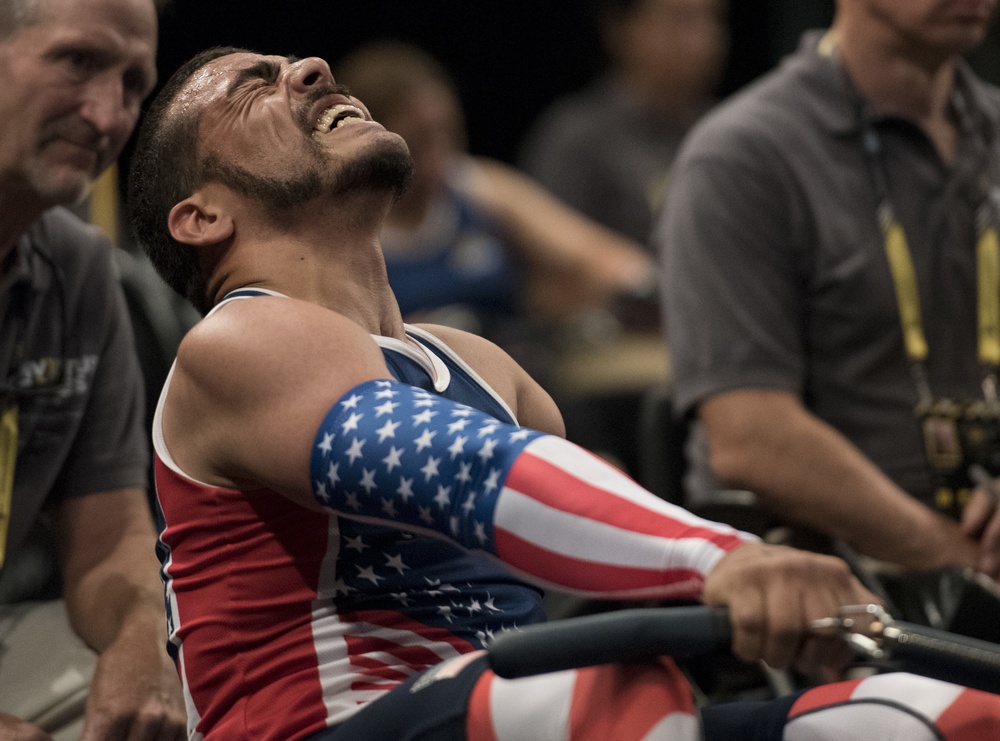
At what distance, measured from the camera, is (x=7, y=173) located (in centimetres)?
169

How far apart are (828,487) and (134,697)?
1014 mm

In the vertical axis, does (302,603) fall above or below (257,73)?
below

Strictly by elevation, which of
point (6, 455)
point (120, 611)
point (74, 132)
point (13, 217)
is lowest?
point (120, 611)

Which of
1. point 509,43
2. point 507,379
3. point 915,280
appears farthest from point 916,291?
point 509,43

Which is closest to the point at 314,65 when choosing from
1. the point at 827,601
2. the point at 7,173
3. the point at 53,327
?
the point at 7,173

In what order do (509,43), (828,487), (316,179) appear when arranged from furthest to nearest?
(509,43)
(828,487)
(316,179)

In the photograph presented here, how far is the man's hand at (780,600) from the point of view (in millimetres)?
1029

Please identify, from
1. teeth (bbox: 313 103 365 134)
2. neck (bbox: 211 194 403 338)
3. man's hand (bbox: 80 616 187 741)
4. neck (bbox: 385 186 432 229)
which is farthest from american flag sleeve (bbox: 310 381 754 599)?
neck (bbox: 385 186 432 229)

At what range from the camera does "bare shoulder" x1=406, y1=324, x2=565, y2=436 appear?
1.48 meters

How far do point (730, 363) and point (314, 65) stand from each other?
0.92 m

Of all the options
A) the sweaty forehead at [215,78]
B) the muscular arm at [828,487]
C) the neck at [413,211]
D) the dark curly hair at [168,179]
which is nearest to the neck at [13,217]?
the dark curly hair at [168,179]

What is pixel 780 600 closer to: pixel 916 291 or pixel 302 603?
pixel 302 603

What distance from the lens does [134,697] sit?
155 cm

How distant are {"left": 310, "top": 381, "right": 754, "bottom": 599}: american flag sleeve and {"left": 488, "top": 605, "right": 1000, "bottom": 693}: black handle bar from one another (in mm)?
40
